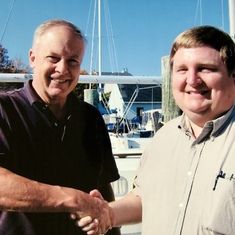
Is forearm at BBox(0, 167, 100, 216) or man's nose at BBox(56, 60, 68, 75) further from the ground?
man's nose at BBox(56, 60, 68, 75)

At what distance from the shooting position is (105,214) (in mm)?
2322

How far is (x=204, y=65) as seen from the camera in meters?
1.85

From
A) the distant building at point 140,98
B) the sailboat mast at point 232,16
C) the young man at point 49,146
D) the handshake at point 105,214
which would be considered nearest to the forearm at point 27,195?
the young man at point 49,146

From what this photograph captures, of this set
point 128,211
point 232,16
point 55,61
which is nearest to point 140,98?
point 232,16

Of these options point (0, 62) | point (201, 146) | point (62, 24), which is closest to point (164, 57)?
point (62, 24)

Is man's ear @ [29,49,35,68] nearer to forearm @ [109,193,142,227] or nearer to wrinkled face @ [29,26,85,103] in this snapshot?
wrinkled face @ [29,26,85,103]

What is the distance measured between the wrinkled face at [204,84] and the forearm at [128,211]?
748 mm

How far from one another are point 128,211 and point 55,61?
1068 millimetres

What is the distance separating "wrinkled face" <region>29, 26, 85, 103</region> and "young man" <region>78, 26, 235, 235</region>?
612 millimetres

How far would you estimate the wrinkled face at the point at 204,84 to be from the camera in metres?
1.84

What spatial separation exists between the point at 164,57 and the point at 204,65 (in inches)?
132

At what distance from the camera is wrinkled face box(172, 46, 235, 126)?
6.04 ft

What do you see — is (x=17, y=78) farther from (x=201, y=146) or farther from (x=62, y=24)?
(x=201, y=146)

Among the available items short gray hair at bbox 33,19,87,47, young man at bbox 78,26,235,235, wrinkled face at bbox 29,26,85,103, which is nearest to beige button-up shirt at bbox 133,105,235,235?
young man at bbox 78,26,235,235
